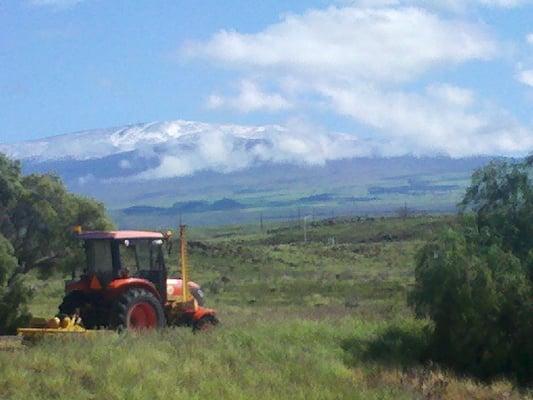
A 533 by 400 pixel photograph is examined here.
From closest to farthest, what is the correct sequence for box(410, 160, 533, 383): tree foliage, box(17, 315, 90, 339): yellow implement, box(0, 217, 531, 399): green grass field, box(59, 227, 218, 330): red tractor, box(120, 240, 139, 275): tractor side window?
box(0, 217, 531, 399): green grass field → box(17, 315, 90, 339): yellow implement → box(410, 160, 533, 383): tree foliage → box(59, 227, 218, 330): red tractor → box(120, 240, 139, 275): tractor side window

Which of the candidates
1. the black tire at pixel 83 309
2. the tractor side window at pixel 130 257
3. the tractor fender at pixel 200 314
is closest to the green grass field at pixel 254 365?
the tractor fender at pixel 200 314

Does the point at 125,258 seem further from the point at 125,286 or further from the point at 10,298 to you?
the point at 10,298

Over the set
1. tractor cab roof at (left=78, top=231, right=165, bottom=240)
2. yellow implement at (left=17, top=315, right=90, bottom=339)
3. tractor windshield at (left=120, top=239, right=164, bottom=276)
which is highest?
tractor cab roof at (left=78, top=231, right=165, bottom=240)

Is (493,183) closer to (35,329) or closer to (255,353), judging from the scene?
(255,353)

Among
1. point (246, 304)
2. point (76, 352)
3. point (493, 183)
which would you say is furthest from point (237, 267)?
point (76, 352)

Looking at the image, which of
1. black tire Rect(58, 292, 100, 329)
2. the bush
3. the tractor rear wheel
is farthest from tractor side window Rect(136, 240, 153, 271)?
the bush

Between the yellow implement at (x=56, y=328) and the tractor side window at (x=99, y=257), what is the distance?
177 centimetres

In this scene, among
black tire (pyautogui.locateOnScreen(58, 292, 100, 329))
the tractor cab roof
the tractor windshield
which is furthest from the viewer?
the tractor windshield

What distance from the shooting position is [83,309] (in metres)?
23.8

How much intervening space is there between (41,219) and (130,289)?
1878 centimetres

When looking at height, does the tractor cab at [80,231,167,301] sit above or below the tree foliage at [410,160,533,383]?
above

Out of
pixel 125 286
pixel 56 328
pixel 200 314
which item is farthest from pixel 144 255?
pixel 56 328

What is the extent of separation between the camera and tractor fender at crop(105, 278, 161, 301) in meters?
23.5

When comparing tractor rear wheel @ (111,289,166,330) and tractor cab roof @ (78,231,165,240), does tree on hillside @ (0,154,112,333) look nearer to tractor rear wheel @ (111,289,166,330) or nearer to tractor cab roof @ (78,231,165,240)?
tractor cab roof @ (78,231,165,240)
